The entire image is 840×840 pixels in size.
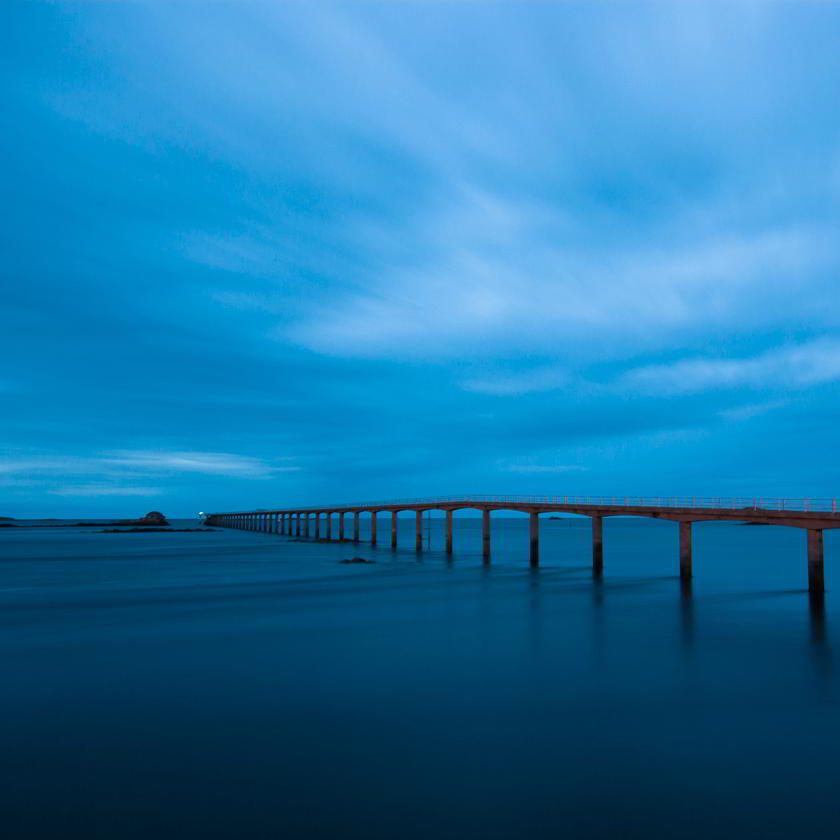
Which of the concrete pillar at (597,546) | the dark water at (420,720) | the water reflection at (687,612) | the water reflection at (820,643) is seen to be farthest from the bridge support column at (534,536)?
the water reflection at (820,643)

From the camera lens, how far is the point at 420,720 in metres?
12.6

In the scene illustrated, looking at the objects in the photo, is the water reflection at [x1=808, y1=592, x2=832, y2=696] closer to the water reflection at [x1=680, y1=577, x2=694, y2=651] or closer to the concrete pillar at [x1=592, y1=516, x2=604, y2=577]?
the water reflection at [x1=680, y1=577, x2=694, y2=651]

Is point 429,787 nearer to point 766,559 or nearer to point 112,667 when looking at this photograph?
point 112,667

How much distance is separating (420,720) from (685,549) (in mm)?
25838

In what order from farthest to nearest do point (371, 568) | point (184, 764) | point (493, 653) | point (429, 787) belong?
point (371, 568) → point (493, 653) → point (184, 764) → point (429, 787)

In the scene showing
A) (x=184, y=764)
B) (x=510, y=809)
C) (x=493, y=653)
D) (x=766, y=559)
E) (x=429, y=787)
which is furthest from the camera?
(x=766, y=559)

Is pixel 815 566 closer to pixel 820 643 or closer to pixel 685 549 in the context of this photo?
pixel 685 549

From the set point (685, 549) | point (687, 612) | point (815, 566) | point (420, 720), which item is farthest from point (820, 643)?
point (685, 549)

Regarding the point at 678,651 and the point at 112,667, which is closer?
the point at 112,667

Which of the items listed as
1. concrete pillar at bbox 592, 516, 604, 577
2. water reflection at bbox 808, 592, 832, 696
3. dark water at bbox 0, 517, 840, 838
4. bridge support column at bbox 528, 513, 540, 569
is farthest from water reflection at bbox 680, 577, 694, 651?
bridge support column at bbox 528, 513, 540, 569

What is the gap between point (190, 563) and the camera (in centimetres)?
5206

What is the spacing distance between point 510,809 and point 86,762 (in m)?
6.51

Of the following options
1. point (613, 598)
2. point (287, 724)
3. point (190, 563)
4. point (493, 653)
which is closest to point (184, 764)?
point (287, 724)

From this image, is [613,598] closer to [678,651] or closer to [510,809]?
[678,651]
